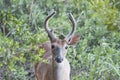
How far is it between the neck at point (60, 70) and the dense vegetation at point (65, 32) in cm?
38

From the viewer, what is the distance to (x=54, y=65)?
6.36 metres

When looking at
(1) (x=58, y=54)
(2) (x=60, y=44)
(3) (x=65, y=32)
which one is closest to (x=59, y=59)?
(1) (x=58, y=54)

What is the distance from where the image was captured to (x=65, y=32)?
8578 millimetres

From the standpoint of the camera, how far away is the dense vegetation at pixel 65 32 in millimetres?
5180

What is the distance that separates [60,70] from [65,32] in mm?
2256

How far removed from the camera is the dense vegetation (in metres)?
5.18

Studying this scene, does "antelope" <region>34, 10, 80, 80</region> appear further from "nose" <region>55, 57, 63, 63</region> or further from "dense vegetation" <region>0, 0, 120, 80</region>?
"dense vegetation" <region>0, 0, 120, 80</region>

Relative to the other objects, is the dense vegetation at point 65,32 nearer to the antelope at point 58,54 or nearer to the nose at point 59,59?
the antelope at point 58,54

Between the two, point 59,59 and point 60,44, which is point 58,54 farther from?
point 60,44

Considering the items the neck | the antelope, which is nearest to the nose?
the antelope

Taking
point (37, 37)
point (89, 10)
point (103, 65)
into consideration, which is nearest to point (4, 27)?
point (37, 37)

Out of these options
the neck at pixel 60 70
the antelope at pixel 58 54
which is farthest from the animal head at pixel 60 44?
the neck at pixel 60 70

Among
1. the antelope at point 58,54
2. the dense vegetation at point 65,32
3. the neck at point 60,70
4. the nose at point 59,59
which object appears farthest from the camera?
the neck at point 60,70

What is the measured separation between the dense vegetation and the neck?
38 centimetres
